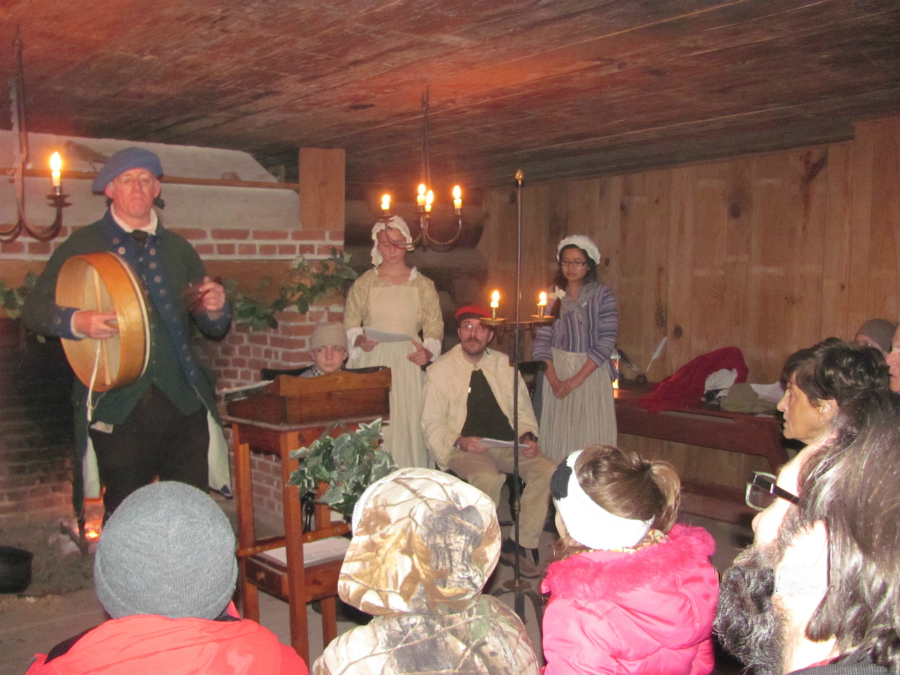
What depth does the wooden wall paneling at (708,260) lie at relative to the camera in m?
5.54

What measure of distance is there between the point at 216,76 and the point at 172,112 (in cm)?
83

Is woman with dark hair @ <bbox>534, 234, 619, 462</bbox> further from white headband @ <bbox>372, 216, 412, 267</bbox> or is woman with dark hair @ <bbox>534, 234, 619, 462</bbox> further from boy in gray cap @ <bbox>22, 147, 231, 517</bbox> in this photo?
boy in gray cap @ <bbox>22, 147, 231, 517</bbox>

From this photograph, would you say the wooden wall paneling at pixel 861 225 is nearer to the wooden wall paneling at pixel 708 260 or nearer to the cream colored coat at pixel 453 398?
the wooden wall paneling at pixel 708 260

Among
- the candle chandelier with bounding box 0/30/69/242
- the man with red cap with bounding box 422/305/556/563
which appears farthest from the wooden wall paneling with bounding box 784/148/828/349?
the candle chandelier with bounding box 0/30/69/242

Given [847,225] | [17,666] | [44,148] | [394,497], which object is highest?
[44,148]

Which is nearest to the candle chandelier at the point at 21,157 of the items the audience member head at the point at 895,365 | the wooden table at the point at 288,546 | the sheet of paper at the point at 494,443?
the wooden table at the point at 288,546

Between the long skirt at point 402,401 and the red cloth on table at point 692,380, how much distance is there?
151 cm

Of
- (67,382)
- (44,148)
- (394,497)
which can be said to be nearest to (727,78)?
(394,497)

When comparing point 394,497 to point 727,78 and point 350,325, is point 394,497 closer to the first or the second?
point 727,78

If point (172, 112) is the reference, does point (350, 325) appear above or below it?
below

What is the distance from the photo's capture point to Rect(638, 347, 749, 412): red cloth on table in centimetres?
516

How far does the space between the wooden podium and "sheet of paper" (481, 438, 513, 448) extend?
1.04 m

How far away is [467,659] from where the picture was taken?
163 cm

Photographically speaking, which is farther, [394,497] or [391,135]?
[391,135]
